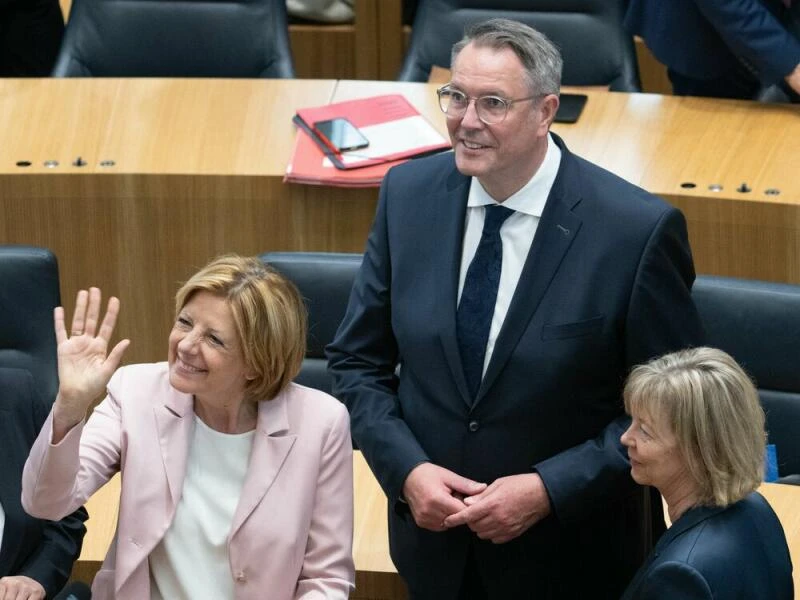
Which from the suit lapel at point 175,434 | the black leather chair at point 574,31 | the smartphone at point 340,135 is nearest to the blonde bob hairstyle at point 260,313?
the suit lapel at point 175,434

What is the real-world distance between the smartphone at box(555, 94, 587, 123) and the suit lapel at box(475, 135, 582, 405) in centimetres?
143

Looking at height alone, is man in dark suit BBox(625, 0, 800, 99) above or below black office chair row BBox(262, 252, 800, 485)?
above

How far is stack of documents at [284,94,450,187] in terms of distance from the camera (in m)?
3.35

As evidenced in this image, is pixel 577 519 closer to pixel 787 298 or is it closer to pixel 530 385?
pixel 530 385

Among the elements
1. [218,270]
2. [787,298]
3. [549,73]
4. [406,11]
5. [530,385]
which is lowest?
[406,11]

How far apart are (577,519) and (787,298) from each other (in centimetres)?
81

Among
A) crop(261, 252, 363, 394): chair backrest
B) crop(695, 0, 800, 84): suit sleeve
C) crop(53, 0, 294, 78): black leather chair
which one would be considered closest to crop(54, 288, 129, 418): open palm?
crop(261, 252, 363, 394): chair backrest

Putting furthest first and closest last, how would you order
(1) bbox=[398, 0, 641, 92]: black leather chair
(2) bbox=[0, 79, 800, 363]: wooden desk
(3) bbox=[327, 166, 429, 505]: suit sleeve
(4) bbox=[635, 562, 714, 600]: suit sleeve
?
(1) bbox=[398, 0, 641, 92]: black leather chair → (2) bbox=[0, 79, 800, 363]: wooden desk → (3) bbox=[327, 166, 429, 505]: suit sleeve → (4) bbox=[635, 562, 714, 600]: suit sleeve

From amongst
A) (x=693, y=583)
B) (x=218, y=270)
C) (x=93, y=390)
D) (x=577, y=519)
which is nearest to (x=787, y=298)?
(x=577, y=519)

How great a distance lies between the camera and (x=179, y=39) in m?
4.20

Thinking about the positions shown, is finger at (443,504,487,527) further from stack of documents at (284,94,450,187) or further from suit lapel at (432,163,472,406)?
stack of documents at (284,94,450,187)

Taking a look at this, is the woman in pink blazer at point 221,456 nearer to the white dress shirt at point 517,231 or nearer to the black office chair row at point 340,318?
the white dress shirt at point 517,231

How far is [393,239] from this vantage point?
232 cm

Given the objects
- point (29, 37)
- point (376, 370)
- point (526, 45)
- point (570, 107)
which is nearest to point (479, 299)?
point (376, 370)
